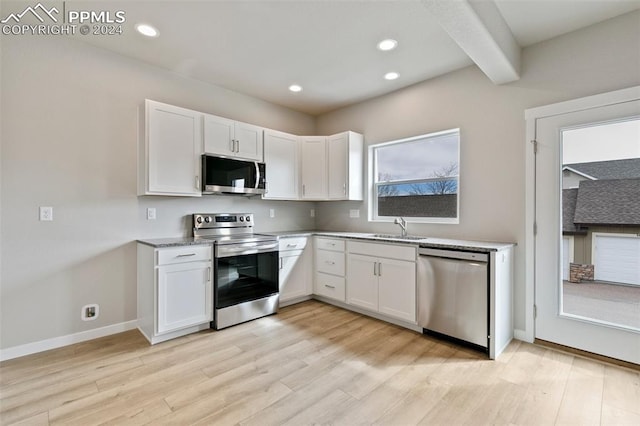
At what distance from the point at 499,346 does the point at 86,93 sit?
437cm

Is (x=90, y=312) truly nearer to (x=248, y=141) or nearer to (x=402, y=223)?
(x=248, y=141)

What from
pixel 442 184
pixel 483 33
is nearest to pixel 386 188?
pixel 442 184

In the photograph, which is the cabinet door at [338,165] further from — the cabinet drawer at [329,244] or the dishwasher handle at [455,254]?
the dishwasher handle at [455,254]

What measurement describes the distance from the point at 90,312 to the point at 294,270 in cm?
210

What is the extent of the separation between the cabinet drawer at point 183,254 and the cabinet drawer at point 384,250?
1.61m

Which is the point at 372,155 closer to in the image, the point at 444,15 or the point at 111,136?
the point at 444,15

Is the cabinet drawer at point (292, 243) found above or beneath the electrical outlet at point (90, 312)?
above

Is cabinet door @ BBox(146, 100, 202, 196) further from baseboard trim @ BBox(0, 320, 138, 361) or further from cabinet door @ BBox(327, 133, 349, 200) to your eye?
cabinet door @ BBox(327, 133, 349, 200)

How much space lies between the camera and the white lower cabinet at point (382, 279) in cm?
291

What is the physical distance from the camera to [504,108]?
2.81m

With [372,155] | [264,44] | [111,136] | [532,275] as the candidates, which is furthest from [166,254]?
[532,275]

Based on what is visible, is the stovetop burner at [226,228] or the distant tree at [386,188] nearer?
the stovetop burner at [226,228]

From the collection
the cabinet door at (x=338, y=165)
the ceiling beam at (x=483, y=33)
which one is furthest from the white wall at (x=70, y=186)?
the ceiling beam at (x=483, y=33)

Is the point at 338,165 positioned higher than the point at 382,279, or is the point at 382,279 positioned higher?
the point at 338,165
